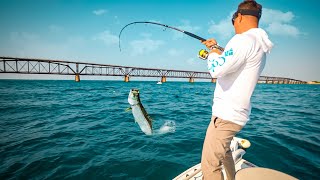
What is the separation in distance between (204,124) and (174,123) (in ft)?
5.36

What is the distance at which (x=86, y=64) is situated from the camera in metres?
60.0

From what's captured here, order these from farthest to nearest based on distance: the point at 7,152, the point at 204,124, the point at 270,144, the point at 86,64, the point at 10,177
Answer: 1. the point at 86,64
2. the point at 204,124
3. the point at 270,144
4. the point at 7,152
5. the point at 10,177

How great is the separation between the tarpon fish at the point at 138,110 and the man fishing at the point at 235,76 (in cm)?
239

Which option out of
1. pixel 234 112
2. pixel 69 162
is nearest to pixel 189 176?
pixel 234 112

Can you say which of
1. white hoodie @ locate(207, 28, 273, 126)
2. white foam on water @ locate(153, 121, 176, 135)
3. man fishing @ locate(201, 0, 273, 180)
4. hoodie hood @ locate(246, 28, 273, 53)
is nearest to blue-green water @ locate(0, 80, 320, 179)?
white foam on water @ locate(153, 121, 176, 135)

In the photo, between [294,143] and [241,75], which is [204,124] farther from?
[241,75]

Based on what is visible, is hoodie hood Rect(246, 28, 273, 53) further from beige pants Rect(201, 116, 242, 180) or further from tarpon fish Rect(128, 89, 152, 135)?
tarpon fish Rect(128, 89, 152, 135)

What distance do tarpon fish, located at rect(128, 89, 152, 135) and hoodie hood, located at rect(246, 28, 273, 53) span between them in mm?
2900

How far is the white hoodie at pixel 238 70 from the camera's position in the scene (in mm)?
2240

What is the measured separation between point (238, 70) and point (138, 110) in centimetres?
320

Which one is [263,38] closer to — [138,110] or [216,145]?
[216,145]

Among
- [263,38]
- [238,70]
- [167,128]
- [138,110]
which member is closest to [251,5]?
[263,38]

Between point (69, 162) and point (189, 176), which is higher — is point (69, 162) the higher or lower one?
the lower one

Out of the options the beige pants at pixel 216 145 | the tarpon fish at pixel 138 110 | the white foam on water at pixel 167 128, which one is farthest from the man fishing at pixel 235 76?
the white foam on water at pixel 167 128
